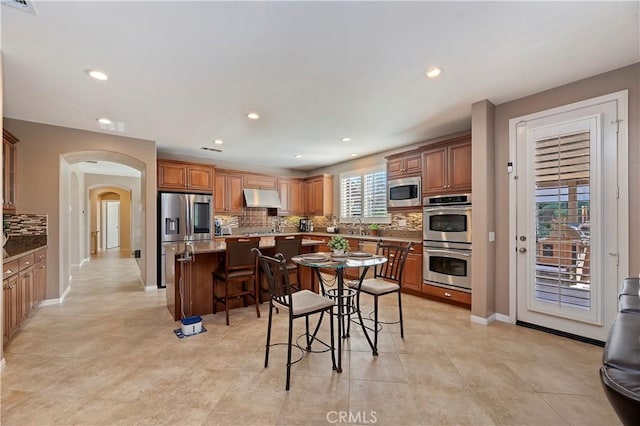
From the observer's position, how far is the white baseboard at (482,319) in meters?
3.30

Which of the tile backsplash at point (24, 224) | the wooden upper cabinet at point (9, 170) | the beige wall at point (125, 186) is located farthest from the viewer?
the beige wall at point (125, 186)

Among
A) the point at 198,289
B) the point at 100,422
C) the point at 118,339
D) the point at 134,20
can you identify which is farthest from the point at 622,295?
the point at 118,339

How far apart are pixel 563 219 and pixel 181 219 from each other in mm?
5606

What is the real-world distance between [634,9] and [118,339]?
16.5ft

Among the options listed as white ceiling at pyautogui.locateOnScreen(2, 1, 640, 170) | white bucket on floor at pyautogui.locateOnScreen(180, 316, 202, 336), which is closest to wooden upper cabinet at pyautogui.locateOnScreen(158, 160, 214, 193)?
white ceiling at pyautogui.locateOnScreen(2, 1, 640, 170)

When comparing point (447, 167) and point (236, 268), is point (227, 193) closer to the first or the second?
point (236, 268)

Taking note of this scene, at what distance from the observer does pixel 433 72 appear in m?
2.59

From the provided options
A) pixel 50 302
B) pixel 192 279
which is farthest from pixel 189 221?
pixel 50 302

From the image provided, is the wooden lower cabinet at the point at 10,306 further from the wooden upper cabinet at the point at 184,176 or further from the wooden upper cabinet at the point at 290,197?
the wooden upper cabinet at the point at 290,197

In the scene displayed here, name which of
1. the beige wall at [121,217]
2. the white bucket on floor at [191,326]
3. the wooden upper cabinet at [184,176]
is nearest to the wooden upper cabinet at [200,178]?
the wooden upper cabinet at [184,176]

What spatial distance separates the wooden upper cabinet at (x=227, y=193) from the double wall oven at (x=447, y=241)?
4053mm

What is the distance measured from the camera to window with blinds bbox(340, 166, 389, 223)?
5824 mm

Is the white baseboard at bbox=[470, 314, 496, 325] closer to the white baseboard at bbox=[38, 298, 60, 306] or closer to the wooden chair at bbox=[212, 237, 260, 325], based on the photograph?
the wooden chair at bbox=[212, 237, 260, 325]

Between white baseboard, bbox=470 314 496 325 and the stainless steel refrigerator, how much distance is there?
15.5 feet
